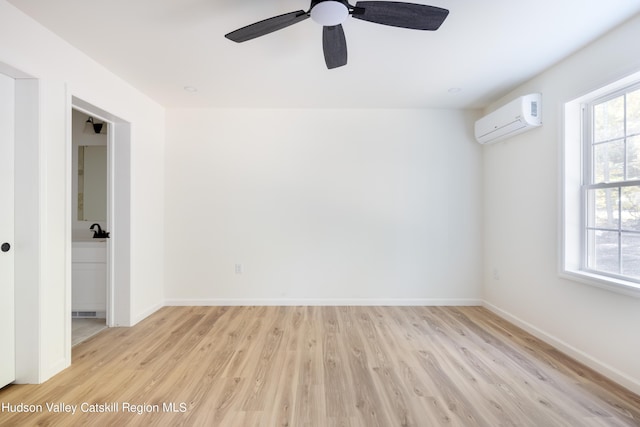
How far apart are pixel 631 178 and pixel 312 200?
287 centimetres

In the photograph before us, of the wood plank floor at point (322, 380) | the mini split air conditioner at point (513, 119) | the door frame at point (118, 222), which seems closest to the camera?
the wood plank floor at point (322, 380)

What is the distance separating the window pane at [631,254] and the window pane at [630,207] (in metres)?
0.07

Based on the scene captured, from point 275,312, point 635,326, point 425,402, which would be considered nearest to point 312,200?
point 275,312

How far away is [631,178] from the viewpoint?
2072 millimetres

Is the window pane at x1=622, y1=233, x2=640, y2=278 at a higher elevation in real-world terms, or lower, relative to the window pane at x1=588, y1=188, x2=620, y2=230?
lower

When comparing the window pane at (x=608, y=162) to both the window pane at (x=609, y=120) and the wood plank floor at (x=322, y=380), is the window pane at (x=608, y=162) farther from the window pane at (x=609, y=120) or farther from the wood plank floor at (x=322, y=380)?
the wood plank floor at (x=322, y=380)

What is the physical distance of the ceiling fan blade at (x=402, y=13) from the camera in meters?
1.44

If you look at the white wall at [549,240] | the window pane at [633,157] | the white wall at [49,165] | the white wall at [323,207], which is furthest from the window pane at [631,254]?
the white wall at [49,165]

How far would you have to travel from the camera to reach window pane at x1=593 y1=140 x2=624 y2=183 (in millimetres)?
2152

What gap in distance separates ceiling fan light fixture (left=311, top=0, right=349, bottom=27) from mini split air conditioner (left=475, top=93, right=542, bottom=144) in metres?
2.14

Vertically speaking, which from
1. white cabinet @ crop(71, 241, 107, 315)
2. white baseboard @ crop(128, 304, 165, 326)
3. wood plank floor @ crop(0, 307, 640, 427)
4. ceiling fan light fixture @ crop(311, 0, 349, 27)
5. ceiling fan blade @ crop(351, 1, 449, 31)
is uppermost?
ceiling fan light fixture @ crop(311, 0, 349, 27)

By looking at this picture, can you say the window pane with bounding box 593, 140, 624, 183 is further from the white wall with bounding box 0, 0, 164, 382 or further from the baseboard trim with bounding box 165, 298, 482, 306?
→ the white wall with bounding box 0, 0, 164, 382

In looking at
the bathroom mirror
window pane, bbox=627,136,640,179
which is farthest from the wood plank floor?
the bathroom mirror

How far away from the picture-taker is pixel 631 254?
6.79ft
